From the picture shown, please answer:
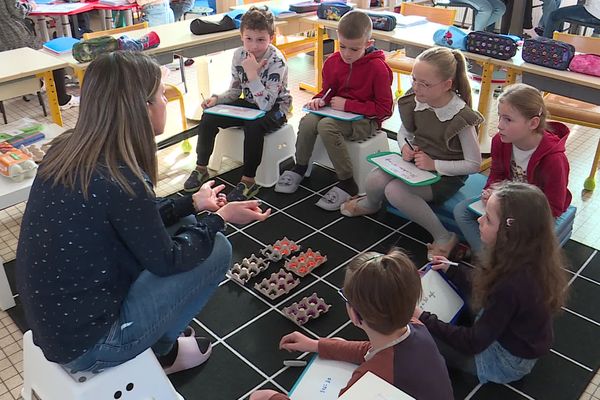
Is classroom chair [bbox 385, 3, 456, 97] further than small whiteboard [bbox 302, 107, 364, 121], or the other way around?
classroom chair [bbox 385, 3, 456, 97]

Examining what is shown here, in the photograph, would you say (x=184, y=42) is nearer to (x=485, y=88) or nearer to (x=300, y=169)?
(x=300, y=169)

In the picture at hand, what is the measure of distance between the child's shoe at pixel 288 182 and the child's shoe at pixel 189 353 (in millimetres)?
1186

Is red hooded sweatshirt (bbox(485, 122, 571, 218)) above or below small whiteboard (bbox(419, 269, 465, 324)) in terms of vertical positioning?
above

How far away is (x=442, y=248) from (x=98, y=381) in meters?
1.53

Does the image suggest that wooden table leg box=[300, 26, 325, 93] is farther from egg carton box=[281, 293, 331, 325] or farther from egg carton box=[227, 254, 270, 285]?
egg carton box=[281, 293, 331, 325]

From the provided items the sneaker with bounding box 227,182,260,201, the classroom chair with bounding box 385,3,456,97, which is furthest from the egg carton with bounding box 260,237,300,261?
the classroom chair with bounding box 385,3,456,97

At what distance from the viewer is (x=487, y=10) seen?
5.02 metres

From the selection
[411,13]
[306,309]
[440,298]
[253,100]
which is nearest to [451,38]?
[411,13]

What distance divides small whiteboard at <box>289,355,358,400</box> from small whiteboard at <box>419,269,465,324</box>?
41 centimetres

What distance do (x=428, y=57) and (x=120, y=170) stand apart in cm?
154

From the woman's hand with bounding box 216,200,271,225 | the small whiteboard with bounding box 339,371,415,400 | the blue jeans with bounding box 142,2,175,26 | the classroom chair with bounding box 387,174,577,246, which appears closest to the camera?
the small whiteboard with bounding box 339,371,415,400

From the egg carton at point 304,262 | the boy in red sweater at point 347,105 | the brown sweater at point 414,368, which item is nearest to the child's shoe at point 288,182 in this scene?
the boy in red sweater at point 347,105

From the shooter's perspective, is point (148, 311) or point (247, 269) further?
point (247, 269)

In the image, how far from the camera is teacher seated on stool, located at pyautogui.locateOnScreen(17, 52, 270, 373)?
1.31 meters
